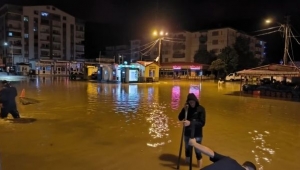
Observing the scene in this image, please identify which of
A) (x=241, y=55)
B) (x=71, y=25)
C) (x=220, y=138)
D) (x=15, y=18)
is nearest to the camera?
(x=220, y=138)

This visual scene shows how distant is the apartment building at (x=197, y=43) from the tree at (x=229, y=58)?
9.68 metres

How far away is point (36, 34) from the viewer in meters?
78.6

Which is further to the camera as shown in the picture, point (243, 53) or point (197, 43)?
point (197, 43)

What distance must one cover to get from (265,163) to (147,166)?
2.69m

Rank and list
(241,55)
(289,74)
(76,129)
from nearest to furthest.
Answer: (76,129), (289,74), (241,55)

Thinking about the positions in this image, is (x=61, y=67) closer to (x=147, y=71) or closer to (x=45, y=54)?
(x=45, y=54)

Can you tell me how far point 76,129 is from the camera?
8648 millimetres

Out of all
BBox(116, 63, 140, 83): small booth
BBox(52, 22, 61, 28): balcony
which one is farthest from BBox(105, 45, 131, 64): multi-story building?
BBox(116, 63, 140, 83): small booth

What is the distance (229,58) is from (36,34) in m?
57.0

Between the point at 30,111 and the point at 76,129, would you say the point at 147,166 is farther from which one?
the point at 30,111

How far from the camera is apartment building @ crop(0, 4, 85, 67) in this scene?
74.3m

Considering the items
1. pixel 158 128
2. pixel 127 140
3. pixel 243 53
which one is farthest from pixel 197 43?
pixel 127 140

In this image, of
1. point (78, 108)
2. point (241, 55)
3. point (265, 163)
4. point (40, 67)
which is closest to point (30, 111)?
point (78, 108)

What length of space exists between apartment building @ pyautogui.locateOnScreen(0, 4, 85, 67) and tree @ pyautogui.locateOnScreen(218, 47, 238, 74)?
45.3 m
